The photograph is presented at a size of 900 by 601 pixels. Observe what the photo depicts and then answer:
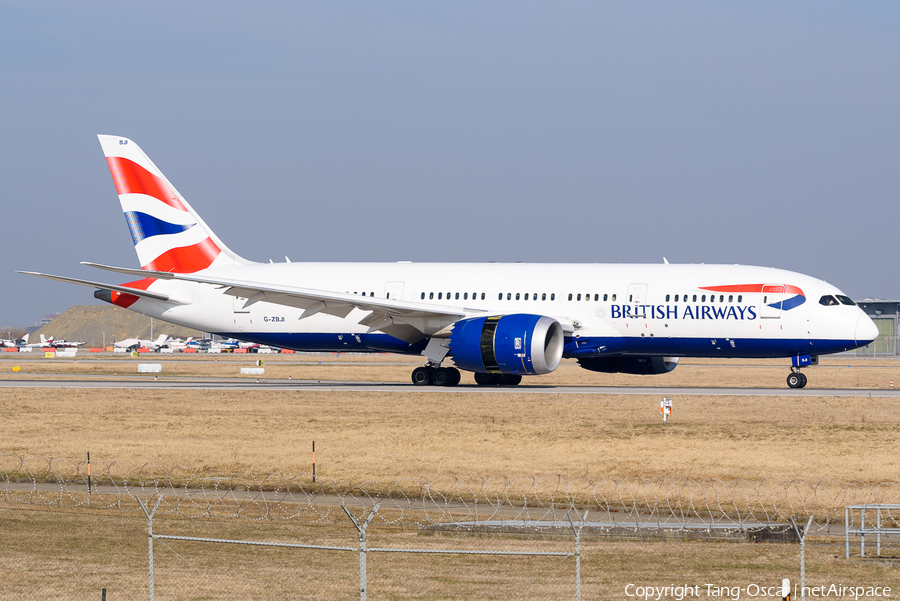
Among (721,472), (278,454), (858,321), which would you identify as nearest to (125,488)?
(278,454)

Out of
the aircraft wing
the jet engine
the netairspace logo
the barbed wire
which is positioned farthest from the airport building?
the netairspace logo

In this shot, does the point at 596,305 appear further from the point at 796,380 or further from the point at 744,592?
the point at 744,592

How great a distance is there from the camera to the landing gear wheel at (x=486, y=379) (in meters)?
43.5

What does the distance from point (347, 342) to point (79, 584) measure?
102 feet

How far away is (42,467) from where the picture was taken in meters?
23.5

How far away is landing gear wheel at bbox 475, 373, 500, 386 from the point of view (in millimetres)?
43466

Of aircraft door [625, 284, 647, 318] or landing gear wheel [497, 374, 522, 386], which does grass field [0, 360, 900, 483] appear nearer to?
aircraft door [625, 284, 647, 318]

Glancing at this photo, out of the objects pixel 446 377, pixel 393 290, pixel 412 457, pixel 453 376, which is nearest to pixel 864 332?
pixel 453 376

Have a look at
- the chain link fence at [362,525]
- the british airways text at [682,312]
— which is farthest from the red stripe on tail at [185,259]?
the chain link fence at [362,525]

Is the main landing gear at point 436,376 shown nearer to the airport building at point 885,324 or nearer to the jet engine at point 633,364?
the jet engine at point 633,364

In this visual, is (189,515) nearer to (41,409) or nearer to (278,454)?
(278,454)

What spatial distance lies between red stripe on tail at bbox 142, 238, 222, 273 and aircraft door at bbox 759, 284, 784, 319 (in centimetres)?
2282

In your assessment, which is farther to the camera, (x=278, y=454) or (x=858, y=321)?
(x=858, y=321)

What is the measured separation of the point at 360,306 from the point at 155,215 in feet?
38.8
